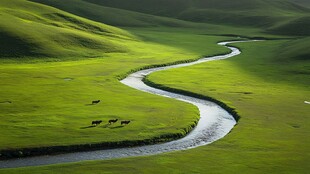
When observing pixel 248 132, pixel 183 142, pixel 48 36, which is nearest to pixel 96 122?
pixel 183 142

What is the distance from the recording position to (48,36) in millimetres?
131500

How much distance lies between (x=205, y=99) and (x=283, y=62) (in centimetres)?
5732

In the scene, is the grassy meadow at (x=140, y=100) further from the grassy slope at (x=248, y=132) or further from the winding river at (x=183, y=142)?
the winding river at (x=183, y=142)

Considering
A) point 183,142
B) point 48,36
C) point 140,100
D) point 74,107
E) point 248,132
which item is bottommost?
point 140,100

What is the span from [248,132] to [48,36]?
8871cm

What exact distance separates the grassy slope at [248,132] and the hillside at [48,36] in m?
33.5

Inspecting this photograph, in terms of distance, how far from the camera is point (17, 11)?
6393 inches

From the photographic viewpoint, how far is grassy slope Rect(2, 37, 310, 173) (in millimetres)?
41719

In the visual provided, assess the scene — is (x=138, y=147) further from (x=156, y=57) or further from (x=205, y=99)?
(x=156, y=57)

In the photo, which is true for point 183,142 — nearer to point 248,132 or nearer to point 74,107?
point 248,132

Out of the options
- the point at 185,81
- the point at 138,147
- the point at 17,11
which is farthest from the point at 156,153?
the point at 17,11

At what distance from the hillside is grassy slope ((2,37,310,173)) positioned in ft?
110

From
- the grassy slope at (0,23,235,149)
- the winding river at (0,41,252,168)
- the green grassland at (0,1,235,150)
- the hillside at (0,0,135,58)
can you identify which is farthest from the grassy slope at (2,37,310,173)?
the hillside at (0,0,135,58)

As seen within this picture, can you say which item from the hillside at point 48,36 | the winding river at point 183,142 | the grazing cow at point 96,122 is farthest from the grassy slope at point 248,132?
the hillside at point 48,36
